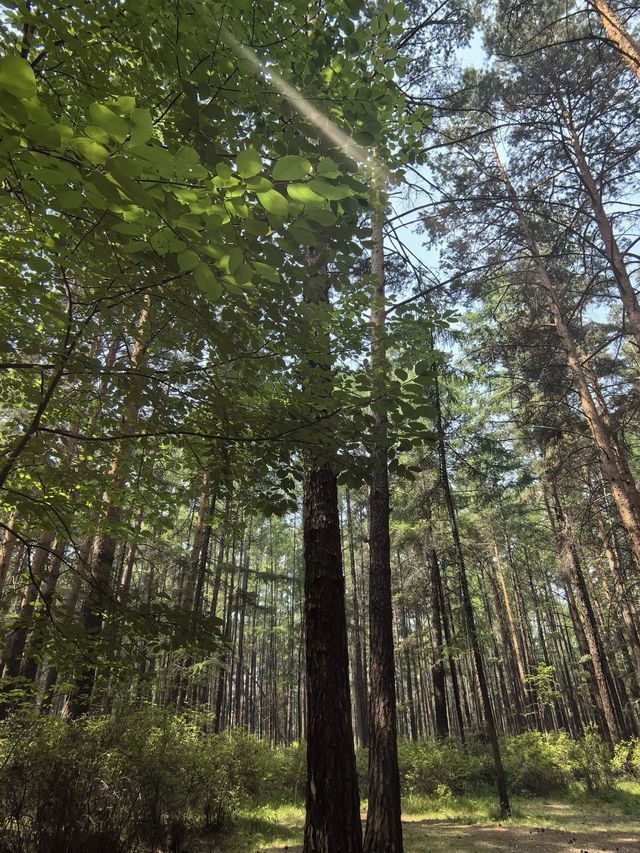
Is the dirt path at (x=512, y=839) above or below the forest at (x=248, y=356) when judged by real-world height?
below

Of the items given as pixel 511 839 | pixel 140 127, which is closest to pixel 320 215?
pixel 140 127

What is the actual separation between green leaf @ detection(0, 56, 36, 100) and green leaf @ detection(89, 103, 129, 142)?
0.41 feet

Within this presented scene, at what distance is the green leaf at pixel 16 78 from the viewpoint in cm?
99

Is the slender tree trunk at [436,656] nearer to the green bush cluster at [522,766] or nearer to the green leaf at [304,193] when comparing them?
the green bush cluster at [522,766]

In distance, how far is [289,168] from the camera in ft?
3.79

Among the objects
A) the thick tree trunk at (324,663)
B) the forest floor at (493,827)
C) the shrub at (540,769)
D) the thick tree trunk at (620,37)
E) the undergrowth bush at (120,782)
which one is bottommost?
the forest floor at (493,827)

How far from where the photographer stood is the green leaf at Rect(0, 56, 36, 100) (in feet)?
3.25

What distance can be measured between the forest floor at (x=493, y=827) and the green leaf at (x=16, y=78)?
979cm

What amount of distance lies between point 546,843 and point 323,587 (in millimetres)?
8258

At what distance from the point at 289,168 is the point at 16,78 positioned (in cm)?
61

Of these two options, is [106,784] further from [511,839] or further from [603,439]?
[603,439]

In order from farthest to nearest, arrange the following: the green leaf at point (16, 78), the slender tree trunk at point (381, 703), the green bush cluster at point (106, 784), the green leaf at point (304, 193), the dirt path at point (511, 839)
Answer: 1. the dirt path at point (511, 839)
2. the slender tree trunk at point (381, 703)
3. the green bush cluster at point (106, 784)
4. the green leaf at point (304, 193)
5. the green leaf at point (16, 78)

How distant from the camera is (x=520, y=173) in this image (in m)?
10.2

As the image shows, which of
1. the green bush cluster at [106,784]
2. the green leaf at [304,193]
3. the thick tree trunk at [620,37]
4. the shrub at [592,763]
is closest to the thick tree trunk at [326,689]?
the green leaf at [304,193]
